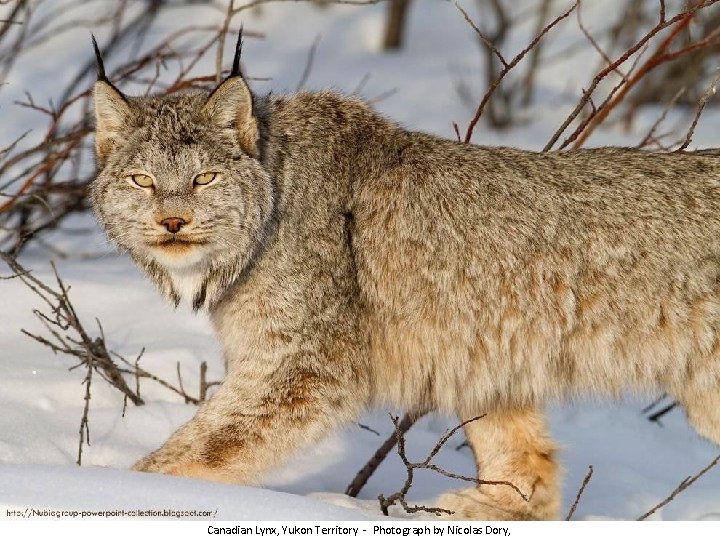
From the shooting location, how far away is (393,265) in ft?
15.9

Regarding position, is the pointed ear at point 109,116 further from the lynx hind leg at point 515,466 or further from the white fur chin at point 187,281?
the lynx hind leg at point 515,466

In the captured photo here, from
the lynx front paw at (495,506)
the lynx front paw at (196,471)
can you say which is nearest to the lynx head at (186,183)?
the lynx front paw at (196,471)

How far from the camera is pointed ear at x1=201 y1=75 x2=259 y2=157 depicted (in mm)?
4641

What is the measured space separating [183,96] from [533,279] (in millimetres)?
1513

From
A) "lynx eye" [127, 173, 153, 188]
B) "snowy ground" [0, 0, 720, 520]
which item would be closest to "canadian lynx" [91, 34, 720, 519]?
"lynx eye" [127, 173, 153, 188]

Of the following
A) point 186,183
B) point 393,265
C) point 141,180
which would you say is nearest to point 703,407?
point 393,265

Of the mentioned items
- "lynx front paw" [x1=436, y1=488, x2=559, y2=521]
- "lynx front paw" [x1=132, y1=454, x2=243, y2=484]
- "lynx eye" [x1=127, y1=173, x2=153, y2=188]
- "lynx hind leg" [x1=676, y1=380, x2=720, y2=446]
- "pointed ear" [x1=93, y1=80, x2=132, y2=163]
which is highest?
"pointed ear" [x1=93, y1=80, x2=132, y2=163]

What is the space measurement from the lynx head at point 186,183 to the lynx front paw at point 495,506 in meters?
1.32

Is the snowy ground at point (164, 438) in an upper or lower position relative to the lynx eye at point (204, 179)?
lower

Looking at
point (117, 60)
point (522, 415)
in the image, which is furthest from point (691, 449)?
point (117, 60)

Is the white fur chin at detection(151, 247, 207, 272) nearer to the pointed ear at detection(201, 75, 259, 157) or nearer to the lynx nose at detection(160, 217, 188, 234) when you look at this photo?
the lynx nose at detection(160, 217, 188, 234)

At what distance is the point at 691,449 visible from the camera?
22.2ft

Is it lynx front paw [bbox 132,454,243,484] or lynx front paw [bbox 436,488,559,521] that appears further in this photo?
lynx front paw [bbox 436,488,559,521]

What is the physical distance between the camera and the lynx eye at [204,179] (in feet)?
14.8
